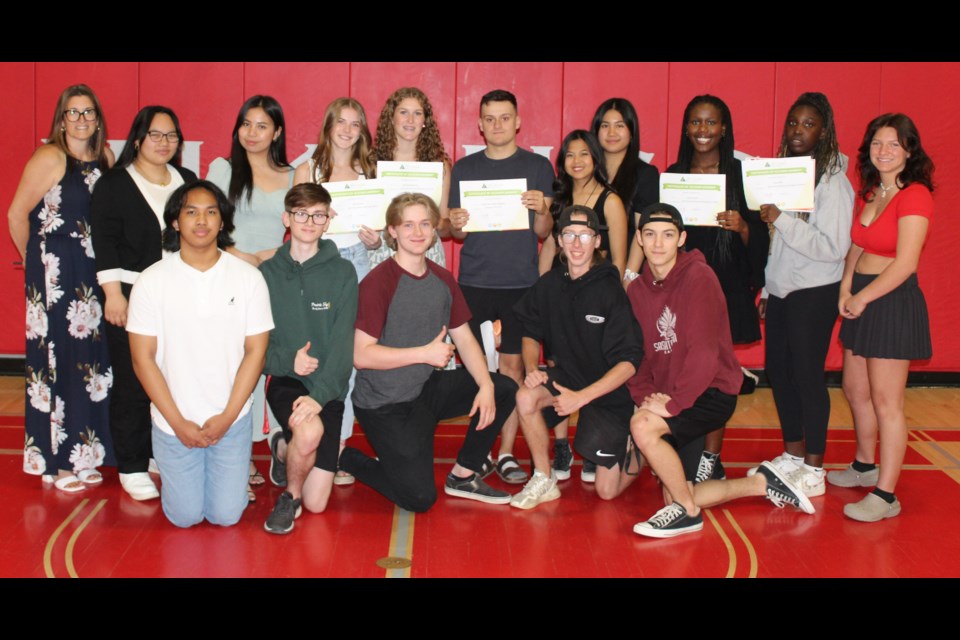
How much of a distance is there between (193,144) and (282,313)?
3.98m

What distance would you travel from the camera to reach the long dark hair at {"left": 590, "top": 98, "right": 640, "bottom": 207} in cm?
593

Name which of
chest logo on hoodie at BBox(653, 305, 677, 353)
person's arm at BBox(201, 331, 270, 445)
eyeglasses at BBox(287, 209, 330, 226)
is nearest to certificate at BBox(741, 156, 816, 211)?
chest logo on hoodie at BBox(653, 305, 677, 353)

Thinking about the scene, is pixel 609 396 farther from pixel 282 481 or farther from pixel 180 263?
pixel 180 263

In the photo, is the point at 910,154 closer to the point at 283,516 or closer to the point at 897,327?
the point at 897,327

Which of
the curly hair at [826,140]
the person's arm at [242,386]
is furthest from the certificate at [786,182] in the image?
the person's arm at [242,386]

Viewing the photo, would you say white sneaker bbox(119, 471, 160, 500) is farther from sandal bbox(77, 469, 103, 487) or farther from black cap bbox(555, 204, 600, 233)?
black cap bbox(555, 204, 600, 233)

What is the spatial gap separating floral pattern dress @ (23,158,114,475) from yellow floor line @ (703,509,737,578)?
3.72 metres

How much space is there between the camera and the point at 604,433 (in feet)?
18.0

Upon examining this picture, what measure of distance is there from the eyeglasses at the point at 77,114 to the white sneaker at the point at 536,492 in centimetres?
338

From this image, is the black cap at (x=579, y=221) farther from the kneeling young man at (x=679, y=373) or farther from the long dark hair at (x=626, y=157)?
the long dark hair at (x=626, y=157)

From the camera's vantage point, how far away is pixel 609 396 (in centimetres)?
551

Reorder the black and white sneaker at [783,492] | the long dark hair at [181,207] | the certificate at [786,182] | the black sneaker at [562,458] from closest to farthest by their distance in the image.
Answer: the long dark hair at [181,207], the black and white sneaker at [783,492], the certificate at [786,182], the black sneaker at [562,458]

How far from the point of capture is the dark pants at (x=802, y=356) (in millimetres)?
5703

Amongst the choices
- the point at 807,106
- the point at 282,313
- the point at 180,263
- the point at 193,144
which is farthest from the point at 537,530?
the point at 193,144
